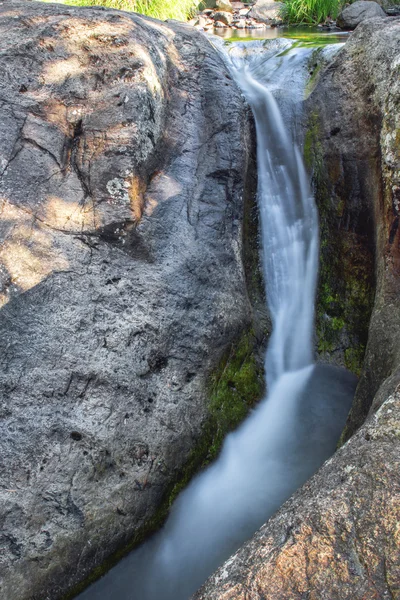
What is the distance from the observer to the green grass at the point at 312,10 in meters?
11.9

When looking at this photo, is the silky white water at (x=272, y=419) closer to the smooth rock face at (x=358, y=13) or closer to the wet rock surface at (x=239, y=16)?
the smooth rock face at (x=358, y=13)

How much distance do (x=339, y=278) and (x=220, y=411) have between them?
69.4 inches

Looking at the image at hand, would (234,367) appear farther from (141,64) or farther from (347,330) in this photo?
(141,64)

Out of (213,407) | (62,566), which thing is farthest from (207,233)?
(62,566)

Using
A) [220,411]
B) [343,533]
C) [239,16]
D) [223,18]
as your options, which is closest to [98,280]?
[220,411]

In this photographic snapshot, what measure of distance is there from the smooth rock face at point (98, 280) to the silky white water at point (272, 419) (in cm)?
26

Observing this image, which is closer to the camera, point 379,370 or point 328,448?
point 379,370

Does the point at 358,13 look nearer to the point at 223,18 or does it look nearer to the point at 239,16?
the point at 223,18

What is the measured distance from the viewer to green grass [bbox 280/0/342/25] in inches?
468

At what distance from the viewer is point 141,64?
3.79 metres

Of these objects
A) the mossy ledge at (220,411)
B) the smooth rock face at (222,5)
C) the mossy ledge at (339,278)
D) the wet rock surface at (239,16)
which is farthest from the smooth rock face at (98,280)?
the smooth rock face at (222,5)

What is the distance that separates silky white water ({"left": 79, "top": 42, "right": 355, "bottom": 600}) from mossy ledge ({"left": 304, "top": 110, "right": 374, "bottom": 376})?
0.33 feet

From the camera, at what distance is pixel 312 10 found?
11992 millimetres

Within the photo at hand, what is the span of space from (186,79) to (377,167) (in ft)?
6.52
